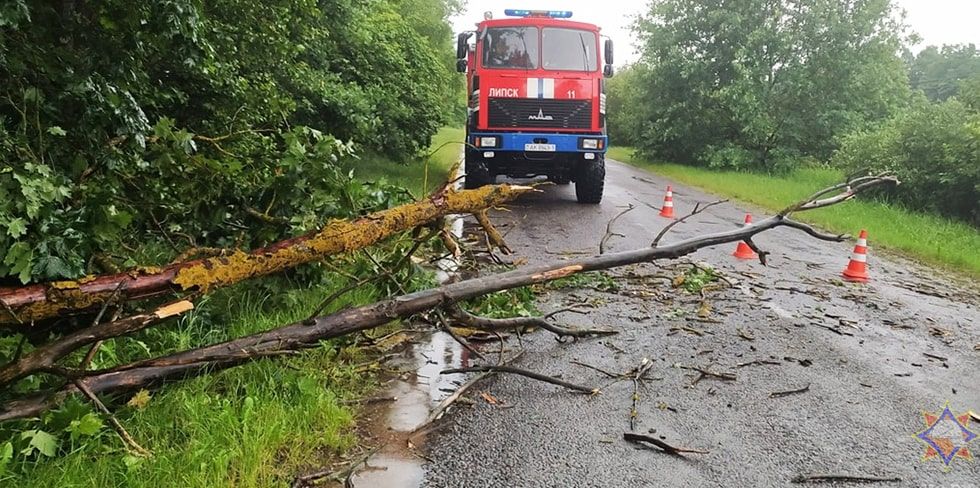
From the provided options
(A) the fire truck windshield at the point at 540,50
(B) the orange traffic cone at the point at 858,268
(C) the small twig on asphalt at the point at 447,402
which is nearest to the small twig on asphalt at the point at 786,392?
(C) the small twig on asphalt at the point at 447,402

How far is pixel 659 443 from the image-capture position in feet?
9.47

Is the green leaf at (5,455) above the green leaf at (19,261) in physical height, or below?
below

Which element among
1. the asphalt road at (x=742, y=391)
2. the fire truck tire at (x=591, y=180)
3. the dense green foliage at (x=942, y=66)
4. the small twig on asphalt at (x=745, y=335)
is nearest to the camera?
the asphalt road at (x=742, y=391)

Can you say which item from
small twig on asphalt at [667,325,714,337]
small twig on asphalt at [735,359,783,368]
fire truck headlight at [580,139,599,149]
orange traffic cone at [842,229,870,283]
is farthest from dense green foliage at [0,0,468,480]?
fire truck headlight at [580,139,599,149]

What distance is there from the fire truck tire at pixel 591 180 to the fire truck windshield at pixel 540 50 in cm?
153

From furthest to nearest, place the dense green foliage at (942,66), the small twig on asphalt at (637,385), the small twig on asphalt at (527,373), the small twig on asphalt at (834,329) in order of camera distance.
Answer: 1. the dense green foliage at (942,66)
2. the small twig on asphalt at (834,329)
3. the small twig on asphalt at (527,373)
4. the small twig on asphalt at (637,385)

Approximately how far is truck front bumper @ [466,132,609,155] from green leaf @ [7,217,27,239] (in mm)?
7342

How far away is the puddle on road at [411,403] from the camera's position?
2.63m

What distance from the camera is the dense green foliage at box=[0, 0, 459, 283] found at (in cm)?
304

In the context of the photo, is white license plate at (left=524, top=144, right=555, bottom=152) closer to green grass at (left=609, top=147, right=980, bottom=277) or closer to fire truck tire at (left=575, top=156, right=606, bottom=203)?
fire truck tire at (left=575, top=156, right=606, bottom=203)

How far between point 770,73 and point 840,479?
62.6 ft

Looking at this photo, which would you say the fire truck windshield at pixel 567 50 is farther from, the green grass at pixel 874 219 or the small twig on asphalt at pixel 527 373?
the small twig on asphalt at pixel 527 373

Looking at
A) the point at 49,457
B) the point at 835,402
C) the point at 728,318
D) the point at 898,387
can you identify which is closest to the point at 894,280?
the point at 728,318

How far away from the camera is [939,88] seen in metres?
57.9
